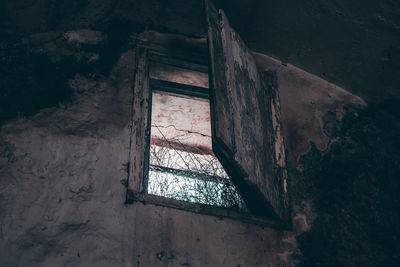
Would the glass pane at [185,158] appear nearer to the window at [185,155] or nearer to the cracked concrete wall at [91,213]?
the window at [185,155]

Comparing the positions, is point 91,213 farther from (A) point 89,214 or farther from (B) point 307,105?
(B) point 307,105

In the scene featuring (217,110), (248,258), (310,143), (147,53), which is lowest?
(248,258)

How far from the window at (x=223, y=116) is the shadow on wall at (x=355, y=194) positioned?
0.81ft

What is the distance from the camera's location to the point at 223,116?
2.40m

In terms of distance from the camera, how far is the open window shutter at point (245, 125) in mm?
2406

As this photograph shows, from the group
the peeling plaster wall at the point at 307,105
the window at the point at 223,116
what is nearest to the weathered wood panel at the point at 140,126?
the window at the point at 223,116

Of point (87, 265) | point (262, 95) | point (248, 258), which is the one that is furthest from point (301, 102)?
point (87, 265)

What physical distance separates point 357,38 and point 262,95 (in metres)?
0.92

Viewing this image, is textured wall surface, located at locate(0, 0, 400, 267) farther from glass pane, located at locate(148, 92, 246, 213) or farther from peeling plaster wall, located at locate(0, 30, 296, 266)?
glass pane, located at locate(148, 92, 246, 213)

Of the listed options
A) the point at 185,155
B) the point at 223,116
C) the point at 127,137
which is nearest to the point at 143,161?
the point at 127,137

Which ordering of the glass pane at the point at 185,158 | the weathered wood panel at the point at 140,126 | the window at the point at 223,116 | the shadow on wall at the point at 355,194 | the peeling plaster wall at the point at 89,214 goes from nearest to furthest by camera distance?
1. the peeling plaster wall at the point at 89,214
2. the window at the point at 223,116
3. the weathered wood panel at the point at 140,126
4. the shadow on wall at the point at 355,194
5. the glass pane at the point at 185,158

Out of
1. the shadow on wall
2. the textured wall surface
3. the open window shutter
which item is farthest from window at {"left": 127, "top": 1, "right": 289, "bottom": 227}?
the shadow on wall

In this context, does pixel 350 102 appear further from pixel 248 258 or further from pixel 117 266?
pixel 117 266

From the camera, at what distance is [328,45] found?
3420 mm
